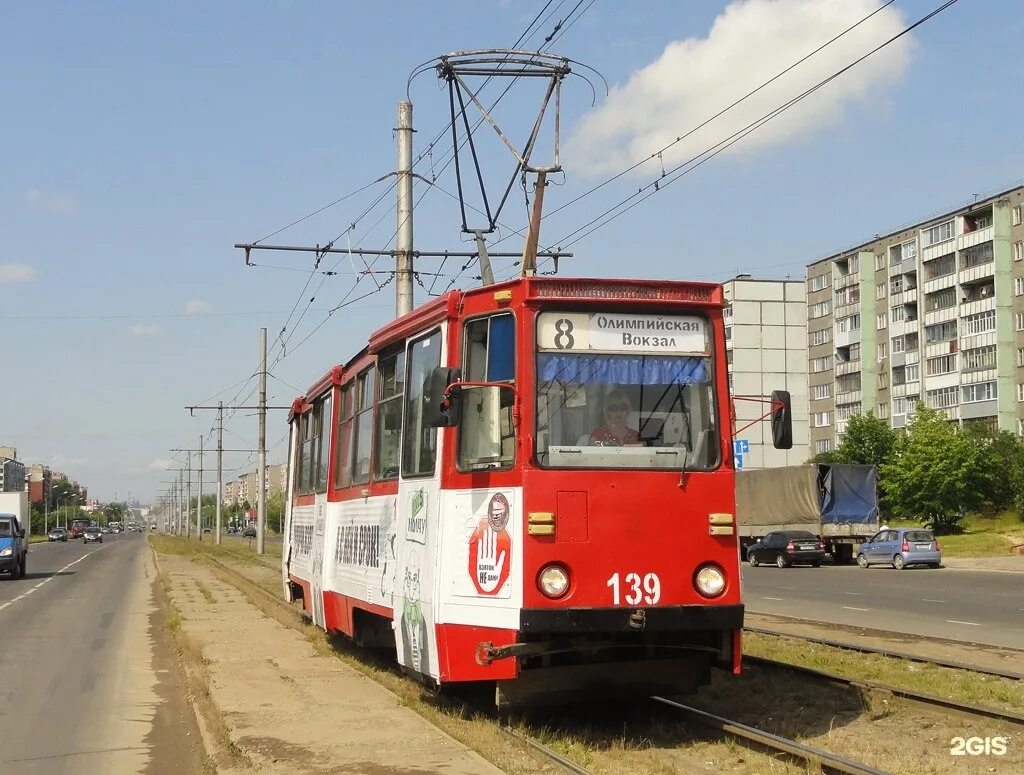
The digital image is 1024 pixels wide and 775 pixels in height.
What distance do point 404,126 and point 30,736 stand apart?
15.4m

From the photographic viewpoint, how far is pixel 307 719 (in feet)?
32.3

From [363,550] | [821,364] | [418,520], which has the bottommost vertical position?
[363,550]

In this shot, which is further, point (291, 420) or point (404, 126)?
point (404, 126)

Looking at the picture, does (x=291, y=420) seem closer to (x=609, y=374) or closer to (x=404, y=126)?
(x=404, y=126)

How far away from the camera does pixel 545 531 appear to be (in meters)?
8.48

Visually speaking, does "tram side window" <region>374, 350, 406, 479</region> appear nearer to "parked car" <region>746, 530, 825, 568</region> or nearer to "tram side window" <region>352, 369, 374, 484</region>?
"tram side window" <region>352, 369, 374, 484</region>

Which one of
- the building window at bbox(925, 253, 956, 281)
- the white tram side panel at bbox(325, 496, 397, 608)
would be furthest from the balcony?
the white tram side panel at bbox(325, 496, 397, 608)

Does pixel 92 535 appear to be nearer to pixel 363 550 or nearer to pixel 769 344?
pixel 769 344

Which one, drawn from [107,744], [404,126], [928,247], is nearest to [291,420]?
[404,126]

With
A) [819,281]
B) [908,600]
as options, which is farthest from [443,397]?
[819,281]

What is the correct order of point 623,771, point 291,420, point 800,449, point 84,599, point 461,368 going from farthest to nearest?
point 800,449, point 84,599, point 291,420, point 461,368, point 623,771

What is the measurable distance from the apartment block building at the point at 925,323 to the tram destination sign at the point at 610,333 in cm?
7560

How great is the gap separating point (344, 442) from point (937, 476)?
58158 millimetres

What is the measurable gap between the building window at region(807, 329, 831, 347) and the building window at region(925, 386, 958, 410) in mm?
14012
